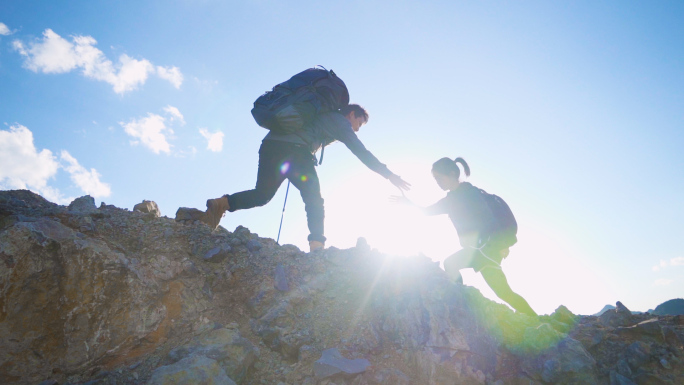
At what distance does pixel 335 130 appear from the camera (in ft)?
17.7

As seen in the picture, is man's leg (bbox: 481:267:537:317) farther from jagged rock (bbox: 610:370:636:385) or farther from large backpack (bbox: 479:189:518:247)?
jagged rock (bbox: 610:370:636:385)

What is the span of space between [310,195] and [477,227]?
2607mm

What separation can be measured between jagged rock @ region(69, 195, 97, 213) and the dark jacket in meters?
2.92

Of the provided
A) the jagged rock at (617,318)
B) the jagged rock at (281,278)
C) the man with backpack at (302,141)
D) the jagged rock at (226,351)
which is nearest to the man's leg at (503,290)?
the jagged rock at (617,318)

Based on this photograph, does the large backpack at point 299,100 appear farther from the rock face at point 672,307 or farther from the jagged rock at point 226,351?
the rock face at point 672,307

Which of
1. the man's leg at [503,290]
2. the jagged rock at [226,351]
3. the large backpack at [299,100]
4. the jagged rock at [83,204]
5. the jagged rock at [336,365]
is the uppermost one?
the large backpack at [299,100]

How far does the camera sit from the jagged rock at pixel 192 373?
2.79m

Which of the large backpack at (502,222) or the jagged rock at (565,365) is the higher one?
the large backpack at (502,222)

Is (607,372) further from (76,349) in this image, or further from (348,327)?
(76,349)

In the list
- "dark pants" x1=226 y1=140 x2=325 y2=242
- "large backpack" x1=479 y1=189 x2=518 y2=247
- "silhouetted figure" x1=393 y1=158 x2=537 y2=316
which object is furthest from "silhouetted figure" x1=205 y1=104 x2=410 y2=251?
"large backpack" x1=479 y1=189 x2=518 y2=247

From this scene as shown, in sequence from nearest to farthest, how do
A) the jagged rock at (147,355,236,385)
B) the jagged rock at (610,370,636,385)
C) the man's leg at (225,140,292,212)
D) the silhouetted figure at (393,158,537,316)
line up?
the jagged rock at (147,355,236,385), the jagged rock at (610,370,636,385), the silhouetted figure at (393,158,537,316), the man's leg at (225,140,292,212)

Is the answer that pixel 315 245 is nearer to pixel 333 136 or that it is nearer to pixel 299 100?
pixel 333 136

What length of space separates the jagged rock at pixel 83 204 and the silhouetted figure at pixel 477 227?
15.8 ft

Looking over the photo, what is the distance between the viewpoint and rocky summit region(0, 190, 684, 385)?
10.1 ft
